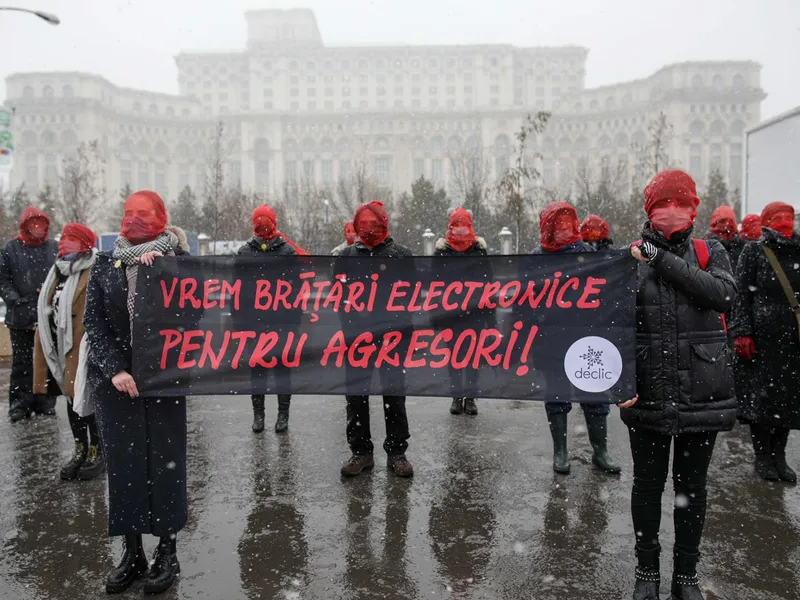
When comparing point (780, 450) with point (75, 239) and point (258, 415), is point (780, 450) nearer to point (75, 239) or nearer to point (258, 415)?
point (258, 415)

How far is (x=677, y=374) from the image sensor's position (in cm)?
294

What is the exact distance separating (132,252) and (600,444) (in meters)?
3.53

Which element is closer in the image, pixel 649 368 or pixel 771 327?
pixel 649 368

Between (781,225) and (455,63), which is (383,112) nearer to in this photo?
(455,63)

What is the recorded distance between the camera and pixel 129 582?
326 centimetres

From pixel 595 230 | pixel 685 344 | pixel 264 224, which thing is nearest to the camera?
pixel 685 344

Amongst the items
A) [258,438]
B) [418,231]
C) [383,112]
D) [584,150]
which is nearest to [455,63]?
[383,112]

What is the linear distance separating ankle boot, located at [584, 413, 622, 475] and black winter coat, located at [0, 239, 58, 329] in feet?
17.8

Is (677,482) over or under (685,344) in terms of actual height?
under

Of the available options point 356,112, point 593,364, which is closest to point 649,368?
point 593,364

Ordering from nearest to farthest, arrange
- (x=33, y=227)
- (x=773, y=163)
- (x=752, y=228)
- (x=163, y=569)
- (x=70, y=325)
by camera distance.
→ 1. (x=163, y=569)
2. (x=70, y=325)
3. (x=752, y=228)
4. (x=33, y=227)
5. (x=773, y=163)

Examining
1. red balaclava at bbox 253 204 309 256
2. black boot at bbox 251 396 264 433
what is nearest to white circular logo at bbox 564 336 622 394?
red balaclava at bbox 253 204 309 256

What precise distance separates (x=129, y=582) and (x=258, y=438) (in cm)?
259

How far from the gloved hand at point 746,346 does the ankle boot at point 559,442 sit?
1.37 m
